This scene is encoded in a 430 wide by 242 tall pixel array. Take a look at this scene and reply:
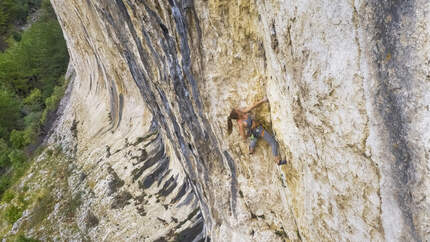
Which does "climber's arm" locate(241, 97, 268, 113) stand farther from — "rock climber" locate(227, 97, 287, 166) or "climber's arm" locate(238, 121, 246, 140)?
"climber's arm" locate(238, 121, 246, 140)

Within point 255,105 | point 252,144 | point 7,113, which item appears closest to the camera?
point 255,105

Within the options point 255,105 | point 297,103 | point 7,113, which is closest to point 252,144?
point 255,105

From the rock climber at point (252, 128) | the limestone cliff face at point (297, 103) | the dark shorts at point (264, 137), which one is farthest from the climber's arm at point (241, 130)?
the limestone cliff face at point (297, 103)

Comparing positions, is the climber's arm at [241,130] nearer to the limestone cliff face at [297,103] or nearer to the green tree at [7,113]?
the limestone cliff face at [297,103]

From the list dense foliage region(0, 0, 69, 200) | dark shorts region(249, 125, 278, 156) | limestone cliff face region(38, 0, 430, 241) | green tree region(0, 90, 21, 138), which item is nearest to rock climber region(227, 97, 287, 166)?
dark shorts region(249, 125, 278, 156)

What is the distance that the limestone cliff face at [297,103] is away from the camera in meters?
1.89

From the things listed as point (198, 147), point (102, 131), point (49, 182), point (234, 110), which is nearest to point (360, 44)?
point (234, 110)

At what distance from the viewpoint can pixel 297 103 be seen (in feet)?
9.43

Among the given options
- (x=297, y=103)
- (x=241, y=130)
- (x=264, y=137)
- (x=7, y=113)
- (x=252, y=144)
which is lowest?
(x=7, y=113)

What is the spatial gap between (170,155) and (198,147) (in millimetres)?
4145

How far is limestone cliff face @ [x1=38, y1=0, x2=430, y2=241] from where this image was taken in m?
1.89

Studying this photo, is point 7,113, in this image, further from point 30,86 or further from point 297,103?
point 297,103

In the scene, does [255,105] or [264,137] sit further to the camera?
[264,137]

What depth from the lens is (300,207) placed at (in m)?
3.50
